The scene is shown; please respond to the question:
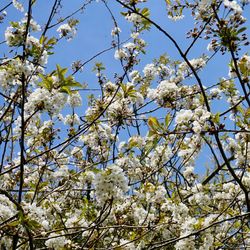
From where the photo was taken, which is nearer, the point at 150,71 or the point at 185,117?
the point at 185,117

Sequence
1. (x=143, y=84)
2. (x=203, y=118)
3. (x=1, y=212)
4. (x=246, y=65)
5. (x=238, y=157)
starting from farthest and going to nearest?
1. (x=143, y=84)
2. (x=238, y=157)
3. (x=246, y=65)
4. (x=203, y=118)
5. (x=1, y=212)

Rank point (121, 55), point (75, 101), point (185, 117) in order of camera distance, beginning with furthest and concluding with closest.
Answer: point (121, 55), point (75, 101), point (185, 117)

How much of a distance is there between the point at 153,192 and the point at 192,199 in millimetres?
902

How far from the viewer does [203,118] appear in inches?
150

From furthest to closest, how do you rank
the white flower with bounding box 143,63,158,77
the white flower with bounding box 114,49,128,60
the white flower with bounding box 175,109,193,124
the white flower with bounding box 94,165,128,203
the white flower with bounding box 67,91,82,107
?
the white flower with bounding box 143,63,158,77 < the white flower with bounding box 114,49,128,60 < the white flower with bounding box 67,91,82,107 < the white flower with bounding box 175,109,193,124 < the white flower with bounding box 94,165,128,203

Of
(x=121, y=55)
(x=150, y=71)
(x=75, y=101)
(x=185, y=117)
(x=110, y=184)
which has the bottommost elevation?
(x=110, y=184)

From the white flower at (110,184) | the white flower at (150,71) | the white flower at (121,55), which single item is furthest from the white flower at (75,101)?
the white flower at (110,184)

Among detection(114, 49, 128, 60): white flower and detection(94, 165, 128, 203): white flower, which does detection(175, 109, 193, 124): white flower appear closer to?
detection(94, 165, 128, 203): white flower

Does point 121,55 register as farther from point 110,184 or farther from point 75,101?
point 110,184

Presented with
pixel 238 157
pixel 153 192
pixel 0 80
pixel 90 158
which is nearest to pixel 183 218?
pixel 153 192

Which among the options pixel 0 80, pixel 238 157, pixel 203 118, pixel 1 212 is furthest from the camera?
pixel 238 157

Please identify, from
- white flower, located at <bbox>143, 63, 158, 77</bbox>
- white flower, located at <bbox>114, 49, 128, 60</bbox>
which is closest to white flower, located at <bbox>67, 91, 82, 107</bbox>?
white flower, located at <bbox>114, 49, 128, 60</bbox>

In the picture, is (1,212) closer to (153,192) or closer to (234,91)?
(153,192)

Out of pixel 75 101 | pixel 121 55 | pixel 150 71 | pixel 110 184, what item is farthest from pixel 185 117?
pixel 150 71
